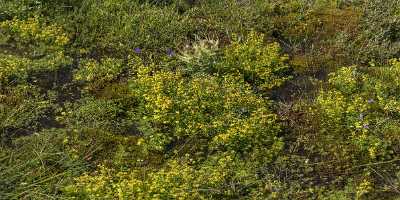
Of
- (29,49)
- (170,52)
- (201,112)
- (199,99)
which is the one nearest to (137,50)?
(170,52)

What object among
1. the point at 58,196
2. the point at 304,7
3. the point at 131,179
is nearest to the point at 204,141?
the point at 131,179

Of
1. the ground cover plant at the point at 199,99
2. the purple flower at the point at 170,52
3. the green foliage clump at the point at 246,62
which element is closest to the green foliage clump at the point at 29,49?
the ground cover plant at the point at 199,99

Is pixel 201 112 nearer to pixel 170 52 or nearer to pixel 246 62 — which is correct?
pixel 246 62

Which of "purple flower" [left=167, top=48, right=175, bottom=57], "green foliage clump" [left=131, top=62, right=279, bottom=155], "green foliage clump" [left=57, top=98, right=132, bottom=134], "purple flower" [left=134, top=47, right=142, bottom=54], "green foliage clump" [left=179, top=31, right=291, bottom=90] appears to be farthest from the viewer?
"purple flower" [left=134, top=47, right=142, bottom=54]

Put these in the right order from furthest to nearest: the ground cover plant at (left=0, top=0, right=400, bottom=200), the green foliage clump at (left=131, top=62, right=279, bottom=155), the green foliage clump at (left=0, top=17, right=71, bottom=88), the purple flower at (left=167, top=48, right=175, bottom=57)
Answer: the purple flower at (left=167, top=48, right=175, bottom=57) < the green foliage clump at (left=0, top=17, right=71, bottom=88) < the green foliage clump at (left=131, top=62, right=279, bottom=155) < the ground cover plant at (left=0, top=0, right=400, bottom=200)

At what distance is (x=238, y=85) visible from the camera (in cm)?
848

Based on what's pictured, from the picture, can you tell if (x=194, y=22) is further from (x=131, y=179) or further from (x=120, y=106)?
(x=131, y=179)

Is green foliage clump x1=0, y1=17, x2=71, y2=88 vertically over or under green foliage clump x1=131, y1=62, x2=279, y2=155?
over

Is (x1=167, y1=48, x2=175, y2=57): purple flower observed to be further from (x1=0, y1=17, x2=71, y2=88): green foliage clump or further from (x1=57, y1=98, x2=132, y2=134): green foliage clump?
(x1=0, y1=17, x2=71, y2=88): green foliage clump

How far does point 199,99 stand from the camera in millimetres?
7980

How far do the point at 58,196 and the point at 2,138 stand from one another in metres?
1.57

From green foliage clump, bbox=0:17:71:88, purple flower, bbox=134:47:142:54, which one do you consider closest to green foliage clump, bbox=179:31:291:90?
purple flower, bbox=134:47:142:54

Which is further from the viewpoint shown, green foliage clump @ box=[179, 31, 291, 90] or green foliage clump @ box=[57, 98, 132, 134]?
green foliage clump @ box=[179, 31, 291, 90]

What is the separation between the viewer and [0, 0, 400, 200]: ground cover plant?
6.82 m
